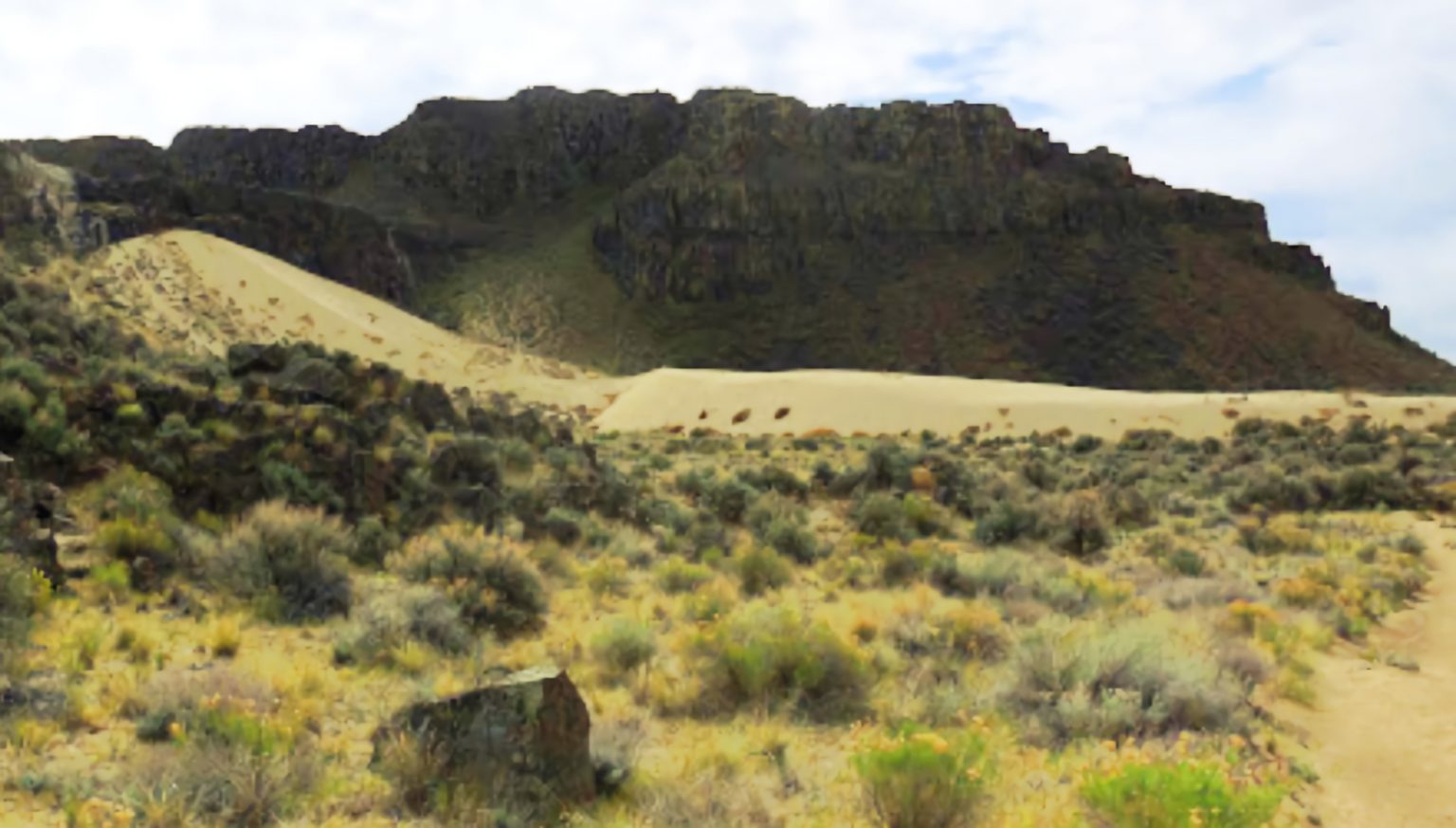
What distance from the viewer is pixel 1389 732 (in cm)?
773

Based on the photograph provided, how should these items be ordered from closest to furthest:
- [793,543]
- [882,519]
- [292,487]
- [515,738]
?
1. [515,738]
2. [292,487]
3. [793,543]
4. [882,519]

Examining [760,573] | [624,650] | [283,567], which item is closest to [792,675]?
[624,650]

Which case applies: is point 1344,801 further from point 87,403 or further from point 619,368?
point 619,368

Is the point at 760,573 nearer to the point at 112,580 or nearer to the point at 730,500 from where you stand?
the point at 730,500

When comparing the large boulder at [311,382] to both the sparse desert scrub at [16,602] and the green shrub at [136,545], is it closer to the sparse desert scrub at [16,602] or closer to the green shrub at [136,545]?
the green shrub at [136,545]

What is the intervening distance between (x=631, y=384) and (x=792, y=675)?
52.9 metres

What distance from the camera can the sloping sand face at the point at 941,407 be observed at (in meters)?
38.8

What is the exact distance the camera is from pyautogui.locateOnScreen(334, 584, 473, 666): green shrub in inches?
323

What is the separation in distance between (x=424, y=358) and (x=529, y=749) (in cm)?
5369

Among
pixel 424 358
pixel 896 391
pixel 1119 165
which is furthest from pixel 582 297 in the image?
pixel 1119 165

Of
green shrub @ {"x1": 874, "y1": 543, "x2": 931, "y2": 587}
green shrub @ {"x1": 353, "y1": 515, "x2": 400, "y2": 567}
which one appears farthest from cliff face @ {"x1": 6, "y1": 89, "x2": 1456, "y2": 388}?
green shrub @ {"x1": 353, "y1": 515, "x2": 400, "y2": 567}

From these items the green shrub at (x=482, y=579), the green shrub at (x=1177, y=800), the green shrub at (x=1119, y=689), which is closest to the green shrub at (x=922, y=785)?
the green shrub at (x=1177, y=800)

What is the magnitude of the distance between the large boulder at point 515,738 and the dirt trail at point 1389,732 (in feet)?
15.4

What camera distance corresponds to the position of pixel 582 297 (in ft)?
269
